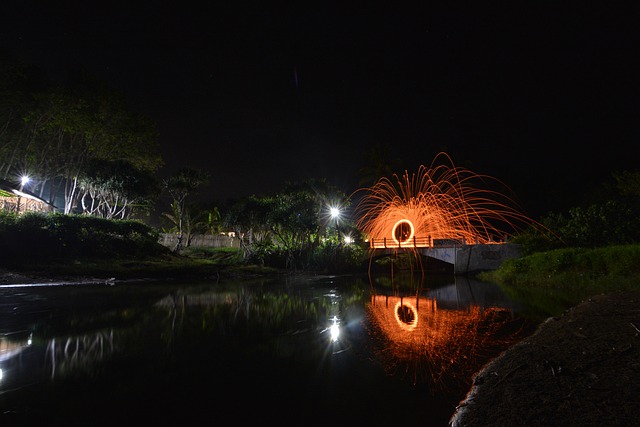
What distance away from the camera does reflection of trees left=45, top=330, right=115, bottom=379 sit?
17.4ft

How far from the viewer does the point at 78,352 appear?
Answer: 608 cm

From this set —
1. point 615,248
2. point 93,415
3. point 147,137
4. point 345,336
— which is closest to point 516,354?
point 345,336

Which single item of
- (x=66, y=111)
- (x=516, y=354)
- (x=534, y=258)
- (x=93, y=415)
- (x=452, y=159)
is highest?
(x=452, y=159)

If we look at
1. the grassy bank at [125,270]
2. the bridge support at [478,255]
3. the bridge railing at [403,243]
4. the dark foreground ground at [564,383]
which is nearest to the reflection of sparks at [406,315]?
the dark foreground ground at [564,383]

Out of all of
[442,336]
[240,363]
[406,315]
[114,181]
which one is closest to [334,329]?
[442,336]

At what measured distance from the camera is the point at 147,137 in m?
36.3

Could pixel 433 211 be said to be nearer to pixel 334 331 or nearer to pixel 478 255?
pixel 478 255

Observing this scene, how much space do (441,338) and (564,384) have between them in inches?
138

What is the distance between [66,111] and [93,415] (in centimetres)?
3263

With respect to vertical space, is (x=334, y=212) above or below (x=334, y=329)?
above

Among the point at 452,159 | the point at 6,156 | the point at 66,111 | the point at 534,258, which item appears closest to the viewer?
the point at 534,258

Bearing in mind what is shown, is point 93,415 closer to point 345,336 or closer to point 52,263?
point 345,336

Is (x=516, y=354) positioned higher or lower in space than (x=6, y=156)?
lower

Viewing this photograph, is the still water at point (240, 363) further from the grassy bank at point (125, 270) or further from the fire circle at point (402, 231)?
the fire circle at point (402, 231)
